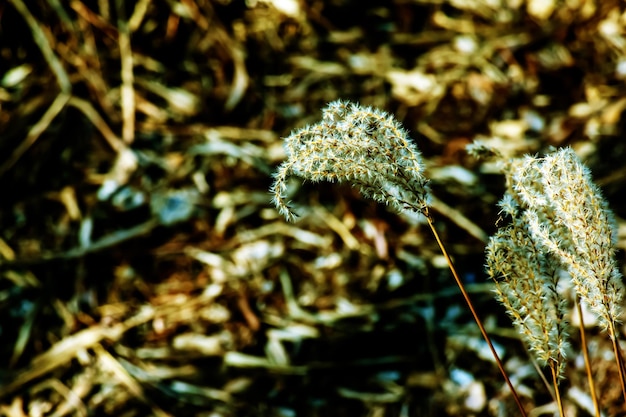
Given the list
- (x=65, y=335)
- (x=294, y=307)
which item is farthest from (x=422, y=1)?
(x=65, y=335)

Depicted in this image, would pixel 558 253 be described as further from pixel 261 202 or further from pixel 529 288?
pixel 261 202

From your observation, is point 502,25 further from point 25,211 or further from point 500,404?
point 25,211

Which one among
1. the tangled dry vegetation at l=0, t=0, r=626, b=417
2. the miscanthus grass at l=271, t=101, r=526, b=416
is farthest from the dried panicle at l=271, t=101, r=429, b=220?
the tangled dry vegetation at l=0, t=0, r=626, b=417

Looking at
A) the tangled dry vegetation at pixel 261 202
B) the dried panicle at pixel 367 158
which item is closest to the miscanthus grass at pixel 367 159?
the dried panicle at pixel 367 158

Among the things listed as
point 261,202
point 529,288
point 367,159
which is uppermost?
point 261,202

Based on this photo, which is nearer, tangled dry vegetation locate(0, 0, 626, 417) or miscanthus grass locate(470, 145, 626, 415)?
miscanthus grass locate(470, 145, 626, 415)

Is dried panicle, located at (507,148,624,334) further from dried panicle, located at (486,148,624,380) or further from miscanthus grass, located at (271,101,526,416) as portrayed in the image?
miscanthus grass, located at (271,101,526,416)

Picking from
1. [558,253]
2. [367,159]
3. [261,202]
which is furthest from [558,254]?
[261,202]
